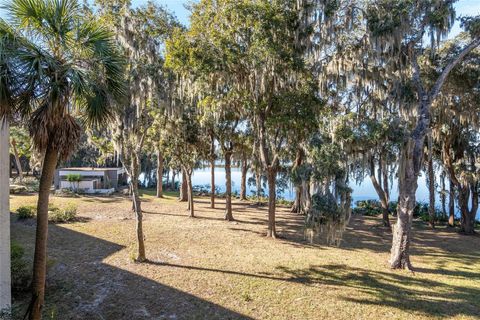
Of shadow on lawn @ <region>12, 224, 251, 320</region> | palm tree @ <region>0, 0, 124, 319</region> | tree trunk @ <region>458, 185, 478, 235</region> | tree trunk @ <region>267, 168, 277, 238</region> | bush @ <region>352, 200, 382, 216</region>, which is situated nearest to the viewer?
palm tree @ <region>0, 0, 124, 319</region>

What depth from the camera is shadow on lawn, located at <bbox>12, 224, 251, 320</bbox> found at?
5742mm

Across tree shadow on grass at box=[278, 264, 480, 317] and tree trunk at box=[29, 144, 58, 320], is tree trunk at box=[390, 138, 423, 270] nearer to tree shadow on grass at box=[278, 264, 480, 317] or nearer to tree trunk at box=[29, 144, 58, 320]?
tree shadow on grass at box=[278, 264, 480, 317]

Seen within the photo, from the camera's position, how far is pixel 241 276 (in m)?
7.87

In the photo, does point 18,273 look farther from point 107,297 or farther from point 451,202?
point 451,202

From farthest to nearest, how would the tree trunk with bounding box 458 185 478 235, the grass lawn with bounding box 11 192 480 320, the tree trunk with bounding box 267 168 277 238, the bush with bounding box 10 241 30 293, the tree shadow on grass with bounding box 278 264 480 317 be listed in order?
1. the tree trunk with bounding box 458 185 478 235
2. the tree trunk with bounding box 267 168 277 238
3. the tree shadow on grass with bounding box 278 264 480 317
4. the bush with bounding box 10 241 30 293
5. the grass lawn with bounding box 11 192 480 320

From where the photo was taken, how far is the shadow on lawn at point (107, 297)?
18.8ft

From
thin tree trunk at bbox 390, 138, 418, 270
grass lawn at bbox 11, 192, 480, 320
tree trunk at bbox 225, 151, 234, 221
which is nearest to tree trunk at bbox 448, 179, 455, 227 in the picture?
grass lawn at bbox 11, 192, 480, 320

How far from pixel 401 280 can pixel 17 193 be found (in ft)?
76.9

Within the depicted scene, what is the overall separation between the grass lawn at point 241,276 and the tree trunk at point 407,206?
20.6 inches

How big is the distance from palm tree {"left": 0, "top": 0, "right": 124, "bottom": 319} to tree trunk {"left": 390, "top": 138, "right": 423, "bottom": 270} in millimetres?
8437

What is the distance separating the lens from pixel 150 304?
6.20 m

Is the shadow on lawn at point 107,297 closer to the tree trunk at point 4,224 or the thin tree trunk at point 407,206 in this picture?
the tree trunk at point 4,224

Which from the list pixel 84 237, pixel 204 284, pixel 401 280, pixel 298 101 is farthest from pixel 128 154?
pixel 401 280

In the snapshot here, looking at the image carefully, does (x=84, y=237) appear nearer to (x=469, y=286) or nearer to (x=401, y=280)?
(x=401, y=280)
